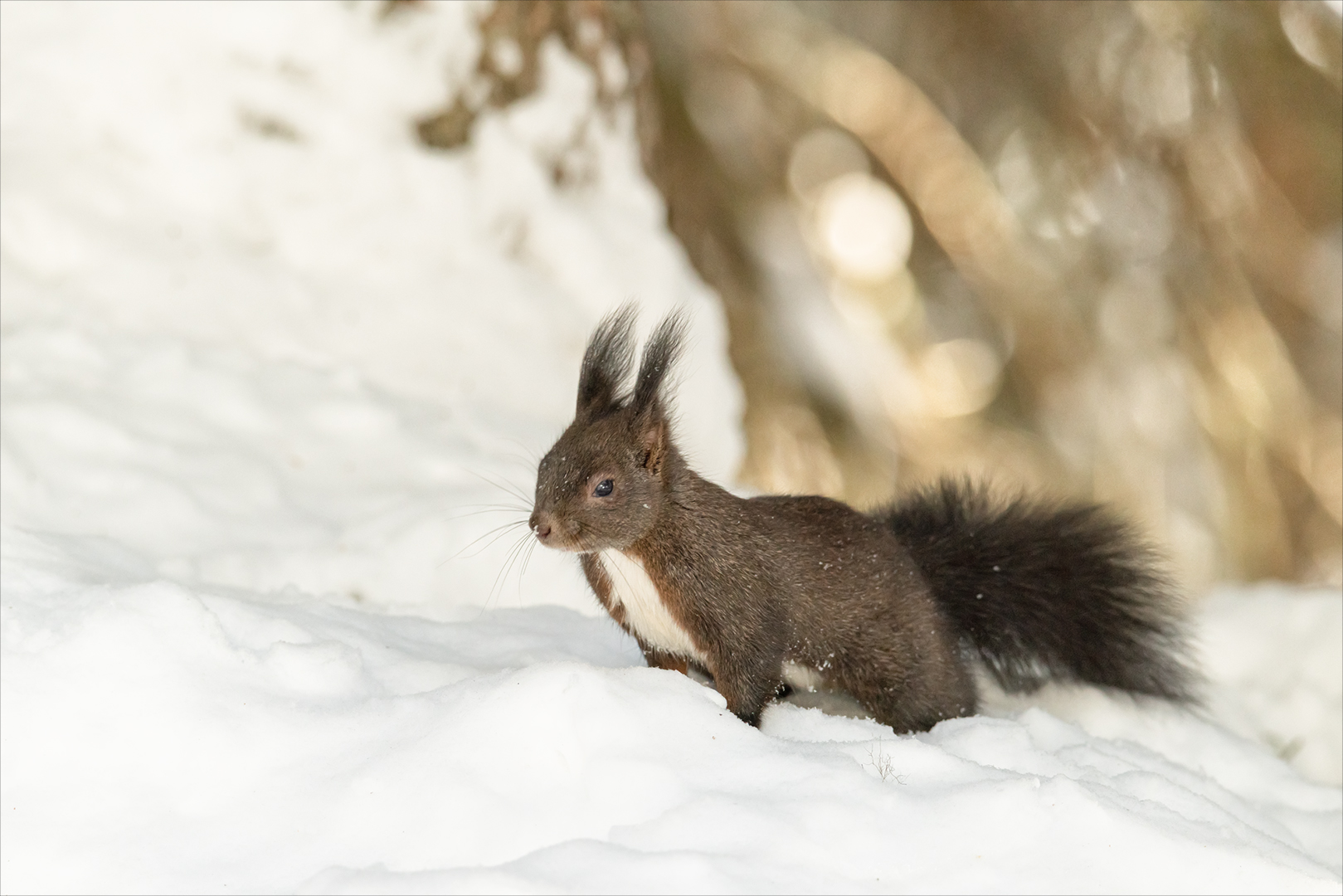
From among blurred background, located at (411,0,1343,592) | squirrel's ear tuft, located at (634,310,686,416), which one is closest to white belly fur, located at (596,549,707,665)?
squirrel's ear tuft, located at (634,310,686,416)

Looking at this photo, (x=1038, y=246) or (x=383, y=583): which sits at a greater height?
(x=1038, y=246)

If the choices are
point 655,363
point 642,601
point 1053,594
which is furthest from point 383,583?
point 1053,594

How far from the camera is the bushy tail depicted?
298 centimetres

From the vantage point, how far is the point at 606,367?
2580mm

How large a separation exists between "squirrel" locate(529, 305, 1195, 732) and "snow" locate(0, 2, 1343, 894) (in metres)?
0.16

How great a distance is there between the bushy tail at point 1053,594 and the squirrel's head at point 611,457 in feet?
2.85

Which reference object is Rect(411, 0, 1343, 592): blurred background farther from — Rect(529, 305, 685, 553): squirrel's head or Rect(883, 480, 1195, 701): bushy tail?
Rect(529, 305, 685, 553): squirrel's head

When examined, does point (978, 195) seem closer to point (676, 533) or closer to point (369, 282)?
point (369, 282)

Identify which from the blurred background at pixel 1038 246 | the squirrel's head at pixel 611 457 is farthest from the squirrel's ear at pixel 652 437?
the blurred background at pixel 1038 246

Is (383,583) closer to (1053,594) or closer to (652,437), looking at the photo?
(652,437)

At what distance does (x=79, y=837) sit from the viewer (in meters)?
1.75

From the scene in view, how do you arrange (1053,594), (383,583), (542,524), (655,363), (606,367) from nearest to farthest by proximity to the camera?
(542,524)
(655,363)
(606,367)
(1053,594)
(383,583)

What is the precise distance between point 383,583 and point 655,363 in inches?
50.2

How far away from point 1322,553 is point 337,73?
18.7 ft
